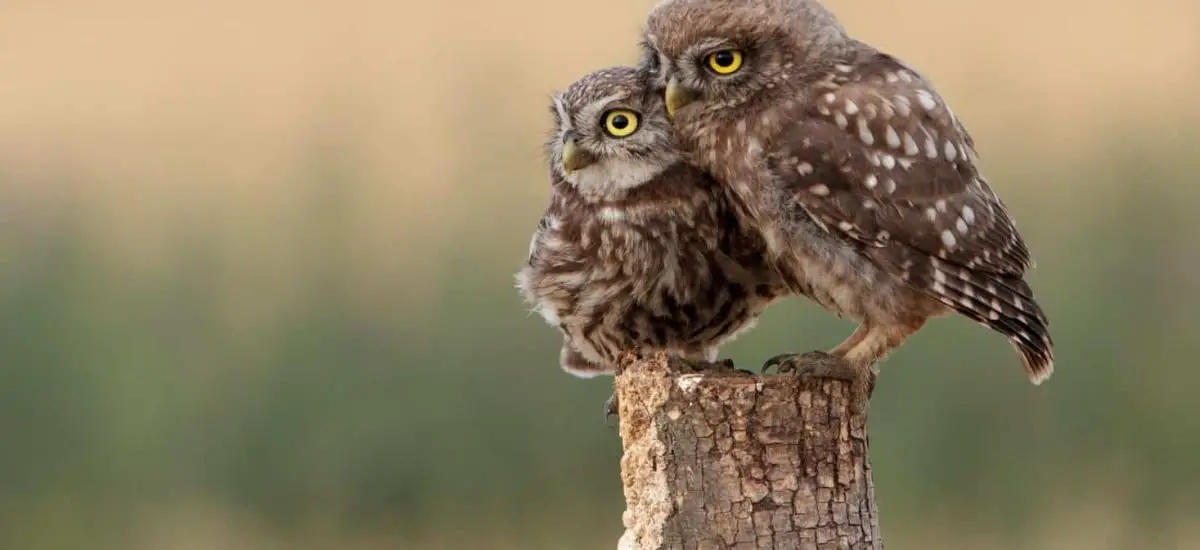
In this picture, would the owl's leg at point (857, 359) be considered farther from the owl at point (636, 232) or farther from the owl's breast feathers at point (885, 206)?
the owl at point (636, 232)

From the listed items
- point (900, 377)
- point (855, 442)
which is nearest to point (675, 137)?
point (855, 442)

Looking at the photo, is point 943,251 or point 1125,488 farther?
point 1125,488

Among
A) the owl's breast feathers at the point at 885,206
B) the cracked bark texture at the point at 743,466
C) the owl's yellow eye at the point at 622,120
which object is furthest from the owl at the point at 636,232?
the cracked bark texture at the point at 743,466

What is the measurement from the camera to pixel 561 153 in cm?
256

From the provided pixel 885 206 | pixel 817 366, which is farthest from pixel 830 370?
pixel 885 206

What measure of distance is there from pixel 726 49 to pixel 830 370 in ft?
1.97

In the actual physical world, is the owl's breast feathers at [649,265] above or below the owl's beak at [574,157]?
below

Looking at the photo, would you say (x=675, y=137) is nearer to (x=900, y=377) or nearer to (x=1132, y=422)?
(x=900, y=377)

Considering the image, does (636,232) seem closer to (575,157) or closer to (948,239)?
(575,157)

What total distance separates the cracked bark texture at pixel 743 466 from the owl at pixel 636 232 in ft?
1.34

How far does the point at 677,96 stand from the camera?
2.39m

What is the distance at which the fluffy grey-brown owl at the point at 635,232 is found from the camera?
2.47m

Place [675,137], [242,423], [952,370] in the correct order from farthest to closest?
[242,423] → [952,370] → [675,137]

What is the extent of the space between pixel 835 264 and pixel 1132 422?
8.25ft
